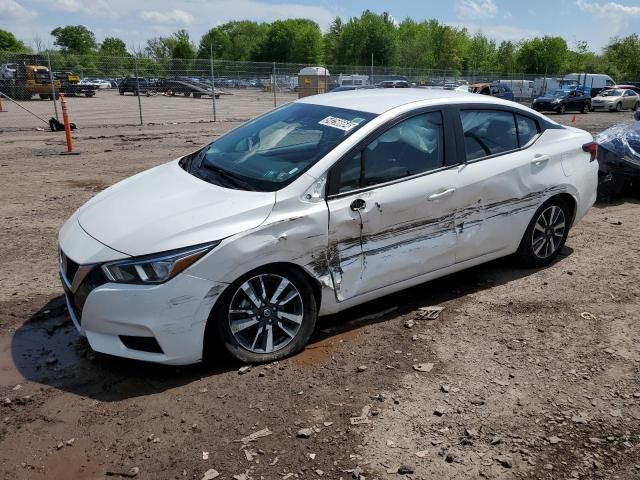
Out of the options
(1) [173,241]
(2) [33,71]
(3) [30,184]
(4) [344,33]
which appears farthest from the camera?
(4) [344,33]

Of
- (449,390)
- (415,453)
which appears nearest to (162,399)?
(415,453)

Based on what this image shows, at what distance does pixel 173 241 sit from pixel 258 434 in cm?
117

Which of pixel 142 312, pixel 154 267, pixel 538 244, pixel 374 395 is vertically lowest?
pixel 374 395

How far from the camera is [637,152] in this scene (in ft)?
26.4

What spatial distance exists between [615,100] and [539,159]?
3406cm

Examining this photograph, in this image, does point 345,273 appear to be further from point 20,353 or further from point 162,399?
point 20,353

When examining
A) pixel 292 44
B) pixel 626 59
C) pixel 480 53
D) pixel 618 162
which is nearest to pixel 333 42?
pixel 292 44

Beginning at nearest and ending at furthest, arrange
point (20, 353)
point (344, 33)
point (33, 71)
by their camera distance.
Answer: point (20, 353) < point (33, 71) < point (344, 33)

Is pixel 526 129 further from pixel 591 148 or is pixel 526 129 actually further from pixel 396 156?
pixel 396 156

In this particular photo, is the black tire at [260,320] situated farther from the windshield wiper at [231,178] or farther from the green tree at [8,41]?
the green tree at [8,41]

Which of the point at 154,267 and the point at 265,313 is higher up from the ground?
the point at 154,267

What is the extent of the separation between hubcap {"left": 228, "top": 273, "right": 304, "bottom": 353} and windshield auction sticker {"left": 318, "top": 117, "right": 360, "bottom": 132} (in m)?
1.21

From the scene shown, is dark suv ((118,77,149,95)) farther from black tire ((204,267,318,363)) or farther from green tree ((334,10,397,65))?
green tree ((334,10,397,65))

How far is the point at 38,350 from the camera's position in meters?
3.82
